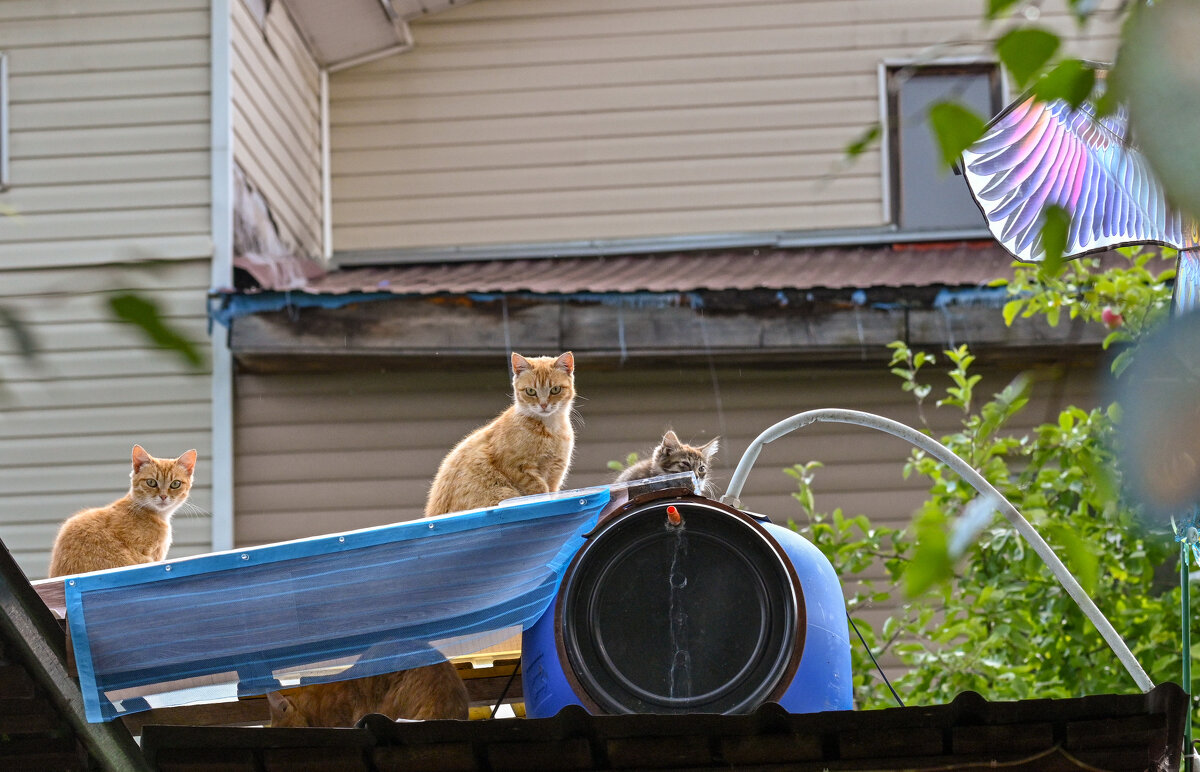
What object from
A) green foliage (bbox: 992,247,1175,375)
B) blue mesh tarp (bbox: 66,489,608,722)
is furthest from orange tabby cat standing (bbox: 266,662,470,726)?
green foliage (bbox: 992,247,1175,375)

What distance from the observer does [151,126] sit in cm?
716

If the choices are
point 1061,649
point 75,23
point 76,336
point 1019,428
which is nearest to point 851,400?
point 1019,428

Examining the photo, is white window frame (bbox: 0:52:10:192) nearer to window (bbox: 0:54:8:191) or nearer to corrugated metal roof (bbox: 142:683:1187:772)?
window (bbox: 0:54:8:191)

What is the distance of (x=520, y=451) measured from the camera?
425 centimetres

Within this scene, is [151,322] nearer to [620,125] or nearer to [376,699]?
[376,699]

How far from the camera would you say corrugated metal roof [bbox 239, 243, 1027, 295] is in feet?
22.6

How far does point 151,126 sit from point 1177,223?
5.91 metres

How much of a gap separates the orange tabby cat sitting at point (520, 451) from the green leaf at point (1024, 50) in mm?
3216

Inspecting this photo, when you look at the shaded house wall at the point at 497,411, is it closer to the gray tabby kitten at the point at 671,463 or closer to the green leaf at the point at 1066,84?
the gray tabby kitten at the point at 671,463

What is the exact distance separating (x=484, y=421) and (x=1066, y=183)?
461 cm

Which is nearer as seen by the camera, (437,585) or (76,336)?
(437,585)

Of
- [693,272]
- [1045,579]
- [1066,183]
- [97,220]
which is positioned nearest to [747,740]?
[1066,183]

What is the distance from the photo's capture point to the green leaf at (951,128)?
869mm

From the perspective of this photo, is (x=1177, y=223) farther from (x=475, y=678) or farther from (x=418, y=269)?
(x=418, y=269)
